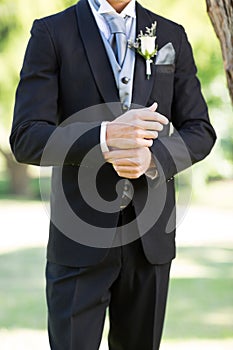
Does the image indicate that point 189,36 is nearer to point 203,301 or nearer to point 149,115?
point 203,301

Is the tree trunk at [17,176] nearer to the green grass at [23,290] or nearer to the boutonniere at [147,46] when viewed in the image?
the green grass at [23,290]

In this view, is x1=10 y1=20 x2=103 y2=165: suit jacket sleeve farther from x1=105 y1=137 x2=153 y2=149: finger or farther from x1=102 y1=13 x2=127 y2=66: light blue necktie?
x1=102 y1=13 x2=127 y2=66: light blue necktie

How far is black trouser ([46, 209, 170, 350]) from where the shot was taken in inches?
91.3

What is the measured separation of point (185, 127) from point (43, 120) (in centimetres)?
42

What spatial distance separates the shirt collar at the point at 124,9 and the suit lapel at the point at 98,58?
44mm

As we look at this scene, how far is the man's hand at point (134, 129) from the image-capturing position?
2.13 m

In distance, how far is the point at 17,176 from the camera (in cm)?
1875

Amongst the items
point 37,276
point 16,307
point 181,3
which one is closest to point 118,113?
point 16,307

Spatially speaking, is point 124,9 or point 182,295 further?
point 182,295

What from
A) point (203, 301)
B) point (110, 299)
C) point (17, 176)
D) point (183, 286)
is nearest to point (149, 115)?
point (110, 299)

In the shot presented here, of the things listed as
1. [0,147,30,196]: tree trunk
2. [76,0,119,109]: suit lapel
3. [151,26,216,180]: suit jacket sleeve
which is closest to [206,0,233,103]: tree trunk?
[151,26,216,180]: suit jacket sleeve

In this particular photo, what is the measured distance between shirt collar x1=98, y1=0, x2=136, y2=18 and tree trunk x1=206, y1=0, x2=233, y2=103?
480 millimetres

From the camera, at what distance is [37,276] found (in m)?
10.1

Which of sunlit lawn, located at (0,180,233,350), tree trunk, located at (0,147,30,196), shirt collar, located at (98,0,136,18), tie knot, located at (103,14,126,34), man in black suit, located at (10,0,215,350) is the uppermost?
shirt collar, located at (98,0,136,18)
